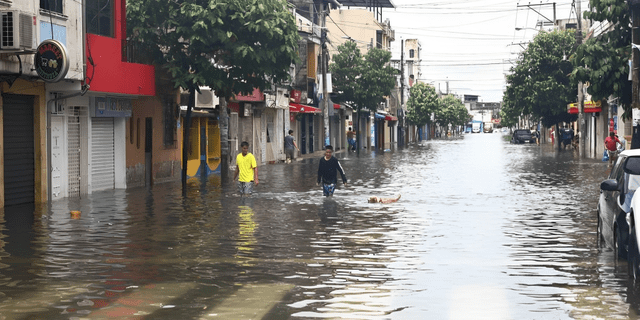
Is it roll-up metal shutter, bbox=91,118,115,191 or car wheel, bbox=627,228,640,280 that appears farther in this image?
roll-up metal shutter, bbox=91,118,115,191

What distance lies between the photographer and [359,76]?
6788 centimetres

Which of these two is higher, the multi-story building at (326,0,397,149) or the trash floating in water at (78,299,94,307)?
the multi-story building at (326,0,397,149)

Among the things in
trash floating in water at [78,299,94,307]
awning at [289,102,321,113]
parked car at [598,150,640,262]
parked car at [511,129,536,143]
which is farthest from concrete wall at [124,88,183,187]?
parked car at [511,129,536,143]

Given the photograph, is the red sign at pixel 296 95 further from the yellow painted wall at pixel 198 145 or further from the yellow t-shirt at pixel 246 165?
the yellow t-shirt at pixel 246 165

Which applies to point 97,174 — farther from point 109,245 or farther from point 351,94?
point 351,94

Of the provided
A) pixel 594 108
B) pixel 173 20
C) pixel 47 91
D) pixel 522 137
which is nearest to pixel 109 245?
pixel 47 91

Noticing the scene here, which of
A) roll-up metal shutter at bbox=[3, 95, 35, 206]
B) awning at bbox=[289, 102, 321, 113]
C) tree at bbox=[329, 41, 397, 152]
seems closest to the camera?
roll-up metal shutter at bbox=[3, 95, 35, 206]

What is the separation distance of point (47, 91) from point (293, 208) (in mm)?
7373

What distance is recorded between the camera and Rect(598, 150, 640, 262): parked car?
9.86 meters

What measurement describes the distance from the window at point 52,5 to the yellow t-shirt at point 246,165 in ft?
18.3

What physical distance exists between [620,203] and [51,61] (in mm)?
13535

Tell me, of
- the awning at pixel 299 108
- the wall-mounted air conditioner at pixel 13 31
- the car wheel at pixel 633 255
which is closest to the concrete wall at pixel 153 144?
the wall-mounted air conditioner at pixel 13 31

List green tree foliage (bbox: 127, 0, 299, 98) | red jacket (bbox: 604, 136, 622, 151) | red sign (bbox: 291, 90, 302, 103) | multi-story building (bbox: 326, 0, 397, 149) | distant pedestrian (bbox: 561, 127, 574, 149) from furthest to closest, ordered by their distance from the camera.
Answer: multi-story building (bbox: 326, 0, 397, 149) < distant pedestrian (bbox: 561, 127, 574, 149) < red sign (bbox: 291, 90, 302, 103) < red jacket (bbox: 604, 136, 622, 151) < green tree foliage (bbox: 127, 0, 299, 98)

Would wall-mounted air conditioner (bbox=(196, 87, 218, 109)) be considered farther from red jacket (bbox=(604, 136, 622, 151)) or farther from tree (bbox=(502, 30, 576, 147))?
tree (bbox=(502, 30, 576, 147))
